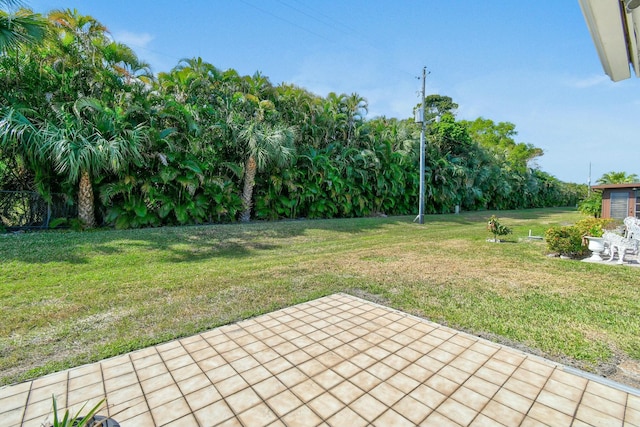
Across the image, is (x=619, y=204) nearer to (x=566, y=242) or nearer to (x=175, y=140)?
(x=566, y=242)

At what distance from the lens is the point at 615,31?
186cm

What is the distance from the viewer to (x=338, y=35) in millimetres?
12570

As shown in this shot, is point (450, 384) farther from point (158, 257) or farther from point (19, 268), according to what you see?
point (19, 268)

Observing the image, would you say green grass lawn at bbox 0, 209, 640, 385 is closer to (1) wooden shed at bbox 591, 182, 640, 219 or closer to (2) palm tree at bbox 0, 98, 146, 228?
(2) palm tree at bbox 0, 98, 146, 228

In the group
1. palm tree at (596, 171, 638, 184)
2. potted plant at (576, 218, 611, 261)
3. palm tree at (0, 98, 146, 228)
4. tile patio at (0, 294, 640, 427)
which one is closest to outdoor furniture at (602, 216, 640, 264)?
potted plant at (576, 218, 611, 261)

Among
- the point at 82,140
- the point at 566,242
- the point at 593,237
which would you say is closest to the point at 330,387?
the point at 566,242

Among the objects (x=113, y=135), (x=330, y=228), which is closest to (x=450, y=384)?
(x=330, y=228)

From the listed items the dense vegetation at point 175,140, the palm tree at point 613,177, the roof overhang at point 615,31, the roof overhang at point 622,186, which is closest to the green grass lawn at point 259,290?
the dense vegetation at point 175,140

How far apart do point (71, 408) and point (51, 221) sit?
8.52 m

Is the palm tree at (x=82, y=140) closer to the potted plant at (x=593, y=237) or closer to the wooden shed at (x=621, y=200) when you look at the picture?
the potted plant at (x=593, y=237)

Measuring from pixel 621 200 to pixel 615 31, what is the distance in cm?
1487

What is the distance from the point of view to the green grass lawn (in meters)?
2.79

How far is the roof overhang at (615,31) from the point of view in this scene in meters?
1.67

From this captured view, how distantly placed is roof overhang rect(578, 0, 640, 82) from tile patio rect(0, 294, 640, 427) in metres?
2.28
